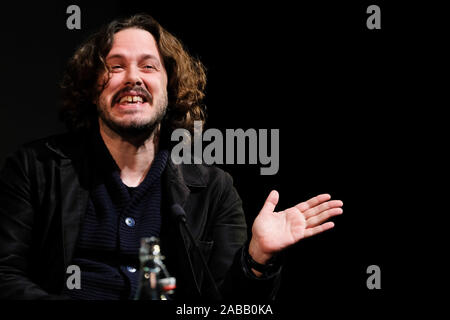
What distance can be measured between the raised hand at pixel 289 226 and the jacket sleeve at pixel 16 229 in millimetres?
739

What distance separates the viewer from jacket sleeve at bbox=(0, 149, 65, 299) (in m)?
1.72

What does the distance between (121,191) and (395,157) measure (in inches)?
49.0

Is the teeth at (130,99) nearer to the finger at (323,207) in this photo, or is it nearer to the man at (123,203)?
the man at (123,203)

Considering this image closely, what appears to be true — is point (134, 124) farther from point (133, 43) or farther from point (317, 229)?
point (317, 229)

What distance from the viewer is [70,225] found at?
1930mm

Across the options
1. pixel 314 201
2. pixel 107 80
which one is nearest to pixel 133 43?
pixel 107 80

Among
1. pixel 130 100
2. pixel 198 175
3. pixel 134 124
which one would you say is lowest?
pixel 198 175

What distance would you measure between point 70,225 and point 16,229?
0.62 ft

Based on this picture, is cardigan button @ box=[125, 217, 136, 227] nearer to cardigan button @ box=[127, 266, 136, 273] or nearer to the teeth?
cardigan button @ box=[127, 266, 136, 273]

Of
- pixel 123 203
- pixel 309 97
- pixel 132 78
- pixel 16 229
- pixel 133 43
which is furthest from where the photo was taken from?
pixel 309 97

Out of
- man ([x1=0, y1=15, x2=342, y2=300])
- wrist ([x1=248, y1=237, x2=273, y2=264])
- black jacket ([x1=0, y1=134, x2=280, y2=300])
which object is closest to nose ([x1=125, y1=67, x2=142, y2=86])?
man ([x1=0, y1=15, x2=342, y2=300])

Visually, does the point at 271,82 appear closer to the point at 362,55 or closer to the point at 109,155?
the point at 362,55

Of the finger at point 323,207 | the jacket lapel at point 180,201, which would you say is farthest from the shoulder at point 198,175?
the finger at point 323,207
